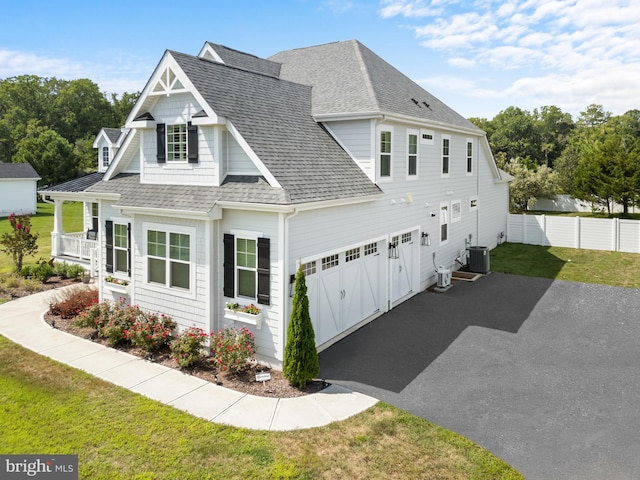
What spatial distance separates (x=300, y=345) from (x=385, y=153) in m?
7.56

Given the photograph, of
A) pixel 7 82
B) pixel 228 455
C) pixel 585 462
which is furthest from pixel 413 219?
pixel 7 82

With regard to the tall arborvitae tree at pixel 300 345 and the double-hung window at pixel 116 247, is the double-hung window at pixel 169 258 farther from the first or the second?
the tall arborvitae tree at pixel 300 345

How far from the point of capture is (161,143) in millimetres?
12562

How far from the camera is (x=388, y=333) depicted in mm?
13148

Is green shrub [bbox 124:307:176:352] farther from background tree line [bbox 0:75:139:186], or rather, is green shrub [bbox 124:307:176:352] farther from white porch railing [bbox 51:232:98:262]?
background tree line [bbox 0:75:139:186]

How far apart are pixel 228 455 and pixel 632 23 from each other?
78.7 ft

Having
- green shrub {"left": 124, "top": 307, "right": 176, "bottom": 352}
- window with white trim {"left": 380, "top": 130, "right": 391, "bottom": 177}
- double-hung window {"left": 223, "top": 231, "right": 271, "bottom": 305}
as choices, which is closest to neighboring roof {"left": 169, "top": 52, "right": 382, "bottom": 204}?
window with white trim {"left": 380, "top": 130, "right": 391, "bottom": 177}

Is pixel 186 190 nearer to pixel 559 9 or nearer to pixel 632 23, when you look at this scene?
pixel 559 9

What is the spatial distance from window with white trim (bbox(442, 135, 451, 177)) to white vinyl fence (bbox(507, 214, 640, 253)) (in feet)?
36.9

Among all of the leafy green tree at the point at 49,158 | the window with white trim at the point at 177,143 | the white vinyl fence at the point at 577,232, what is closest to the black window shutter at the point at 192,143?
the window with white trim at the point at 177,143

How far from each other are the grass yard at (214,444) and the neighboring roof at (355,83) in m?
9.25

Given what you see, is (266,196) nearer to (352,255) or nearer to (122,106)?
(352,255)

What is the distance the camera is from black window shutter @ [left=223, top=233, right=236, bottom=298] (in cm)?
1103

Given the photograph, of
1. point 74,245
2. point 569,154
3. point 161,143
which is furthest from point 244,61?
point 569,154
